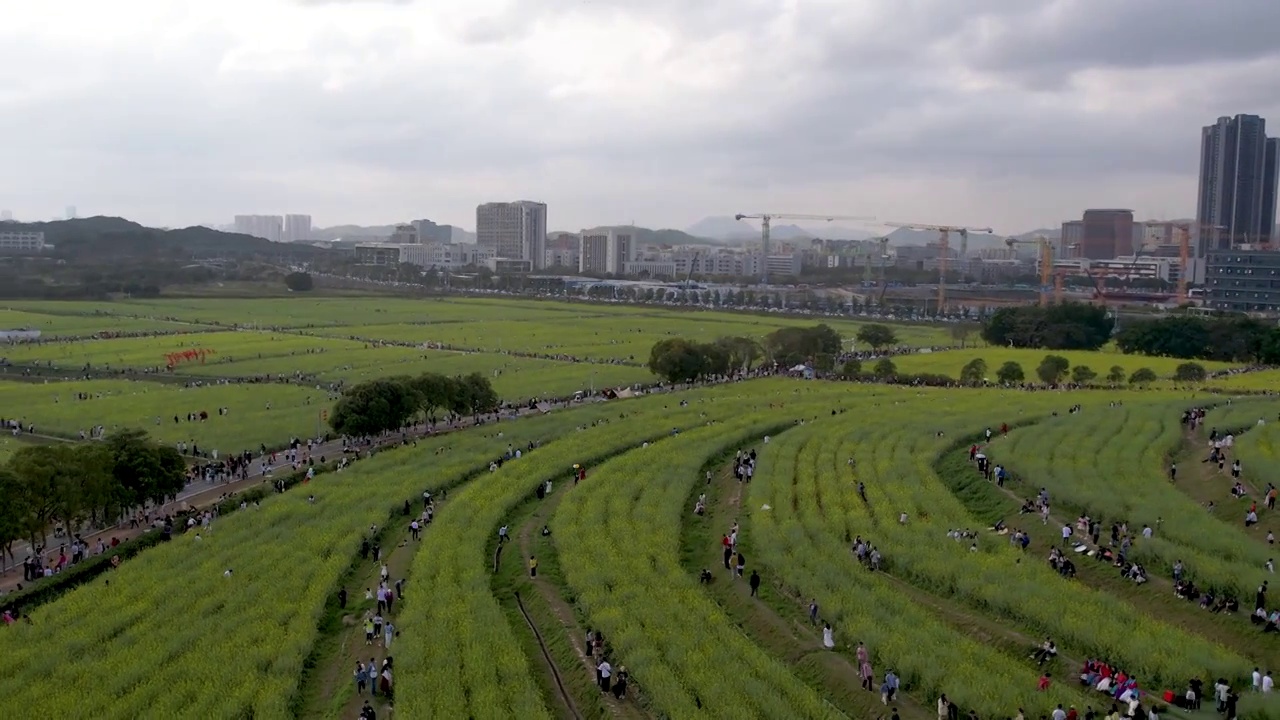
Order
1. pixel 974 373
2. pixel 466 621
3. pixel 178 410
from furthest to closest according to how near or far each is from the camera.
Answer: pixel 974 373, pixel 178 410, pixel 466 621

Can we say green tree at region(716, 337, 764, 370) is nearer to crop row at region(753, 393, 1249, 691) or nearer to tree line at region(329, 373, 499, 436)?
tree line at region(329, 373, 499, 436)

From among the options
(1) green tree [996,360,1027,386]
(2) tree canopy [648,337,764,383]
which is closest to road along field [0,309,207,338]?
(2) tree canopy [648,337,764,383]

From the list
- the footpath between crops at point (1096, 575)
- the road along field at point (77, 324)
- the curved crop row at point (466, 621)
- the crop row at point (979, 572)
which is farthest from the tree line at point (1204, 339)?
the road along field at point (77, 324)

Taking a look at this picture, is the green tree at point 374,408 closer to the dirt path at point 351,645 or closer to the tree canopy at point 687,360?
the dirt path at point 351,645

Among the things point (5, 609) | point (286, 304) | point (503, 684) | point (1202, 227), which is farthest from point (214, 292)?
point (1202, 227)

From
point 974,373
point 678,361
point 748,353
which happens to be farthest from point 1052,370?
point 678,361

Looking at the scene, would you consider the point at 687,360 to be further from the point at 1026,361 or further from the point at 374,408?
the point at 1026,361
